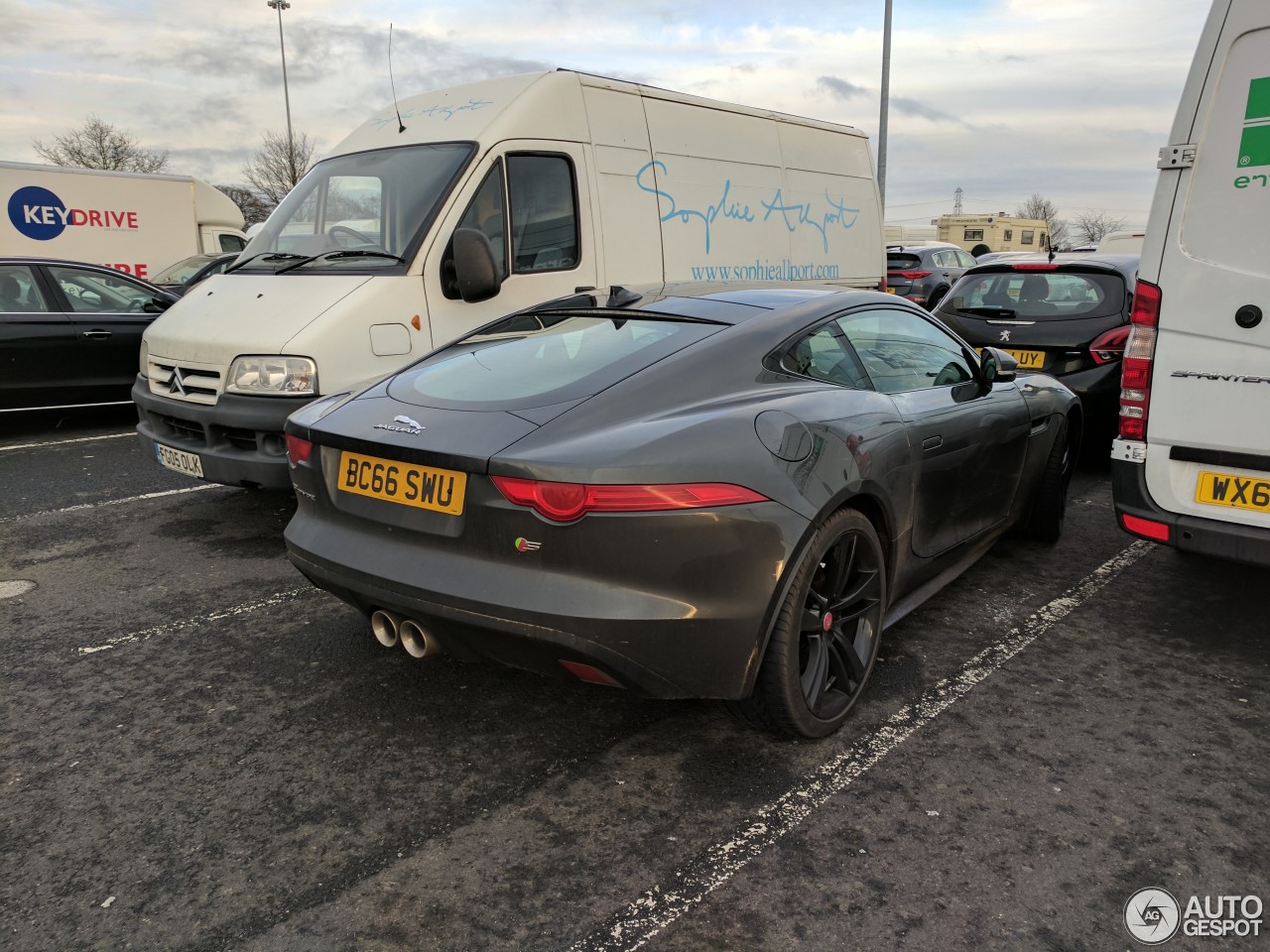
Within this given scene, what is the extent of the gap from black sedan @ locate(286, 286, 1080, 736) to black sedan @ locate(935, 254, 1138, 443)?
322cm

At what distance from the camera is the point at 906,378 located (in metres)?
3.69

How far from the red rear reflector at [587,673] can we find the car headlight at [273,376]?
2.71m

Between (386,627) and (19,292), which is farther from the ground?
(19,292)

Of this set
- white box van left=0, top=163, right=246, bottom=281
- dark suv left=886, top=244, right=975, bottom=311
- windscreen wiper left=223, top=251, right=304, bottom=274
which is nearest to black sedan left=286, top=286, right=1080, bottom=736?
windscreen wiper left=223, top=251, right=304, bottom=274

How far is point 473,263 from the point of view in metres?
5.16

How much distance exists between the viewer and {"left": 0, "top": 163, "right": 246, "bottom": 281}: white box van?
1712 centimetres

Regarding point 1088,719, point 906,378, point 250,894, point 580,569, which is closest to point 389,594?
point 580,569

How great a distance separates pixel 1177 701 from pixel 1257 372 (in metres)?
1.24

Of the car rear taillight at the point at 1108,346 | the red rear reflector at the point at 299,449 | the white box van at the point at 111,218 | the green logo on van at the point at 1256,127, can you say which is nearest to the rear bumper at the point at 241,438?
the red rear reflector at the point at 299,449

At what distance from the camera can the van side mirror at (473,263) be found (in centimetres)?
515

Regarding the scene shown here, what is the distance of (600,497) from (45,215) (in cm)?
1910

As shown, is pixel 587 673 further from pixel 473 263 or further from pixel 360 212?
pixel 360 212

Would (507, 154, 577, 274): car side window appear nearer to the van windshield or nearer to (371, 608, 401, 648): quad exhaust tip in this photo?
the van windshield

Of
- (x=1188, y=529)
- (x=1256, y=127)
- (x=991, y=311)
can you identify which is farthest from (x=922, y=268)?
(x=1188, y=529)
